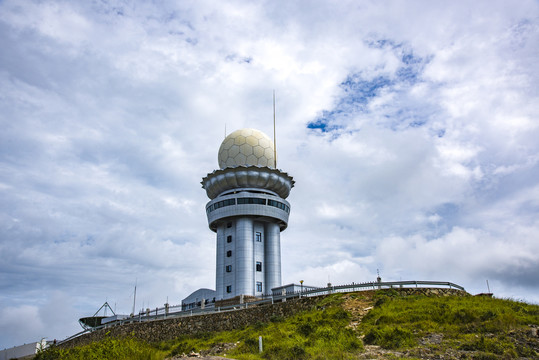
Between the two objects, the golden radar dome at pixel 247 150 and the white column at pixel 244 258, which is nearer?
the white column at pixel 244 258

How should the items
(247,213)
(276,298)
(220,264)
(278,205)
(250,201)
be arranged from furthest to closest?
(278,205)
(220,264)
(250,201)
(247,213)
(276,298)

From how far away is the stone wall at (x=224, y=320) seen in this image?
3212 cm

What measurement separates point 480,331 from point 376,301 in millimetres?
9317

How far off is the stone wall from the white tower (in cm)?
1324

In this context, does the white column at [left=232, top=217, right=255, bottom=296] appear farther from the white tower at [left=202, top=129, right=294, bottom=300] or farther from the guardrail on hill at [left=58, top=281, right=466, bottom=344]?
the guardrail on hill at [left=58, top=281, right=466, bottom=344]

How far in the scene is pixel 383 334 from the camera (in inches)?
892

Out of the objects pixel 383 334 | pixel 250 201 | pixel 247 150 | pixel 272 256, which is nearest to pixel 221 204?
pixel 250 201

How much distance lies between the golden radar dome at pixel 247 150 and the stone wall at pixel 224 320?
24020 millimetres

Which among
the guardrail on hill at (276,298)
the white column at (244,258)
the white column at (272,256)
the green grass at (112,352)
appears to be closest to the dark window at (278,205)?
the white column at (272,256)

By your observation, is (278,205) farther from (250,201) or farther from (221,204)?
(221,204)

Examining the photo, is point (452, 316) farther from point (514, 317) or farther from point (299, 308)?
point (299, 308)

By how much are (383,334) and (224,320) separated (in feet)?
58.4

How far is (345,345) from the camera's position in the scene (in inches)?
889

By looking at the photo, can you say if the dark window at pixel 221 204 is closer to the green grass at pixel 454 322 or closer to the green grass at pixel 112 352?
the green grass at pixel 454 322
